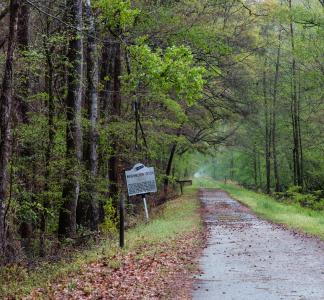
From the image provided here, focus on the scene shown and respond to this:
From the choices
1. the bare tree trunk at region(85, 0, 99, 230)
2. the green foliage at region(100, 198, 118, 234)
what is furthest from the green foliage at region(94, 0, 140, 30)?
the green foliage at region(100, 198, 118, 234)

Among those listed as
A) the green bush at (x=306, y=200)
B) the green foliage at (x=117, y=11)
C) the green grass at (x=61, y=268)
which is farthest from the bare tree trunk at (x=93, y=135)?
the green bush at (x=306, y=200)

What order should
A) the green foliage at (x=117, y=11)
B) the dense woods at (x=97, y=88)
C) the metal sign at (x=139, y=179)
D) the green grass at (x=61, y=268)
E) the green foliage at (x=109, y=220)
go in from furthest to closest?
the green foliage at (x=109, y=220) < the metal sign at (x=139, y=179) < the green foliage at (x=117, y=11) < the dense woods at (x=97, y=88) < the green grass at (x=61, y=268)

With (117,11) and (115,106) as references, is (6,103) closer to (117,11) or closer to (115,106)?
(117,11)

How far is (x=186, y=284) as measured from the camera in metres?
8.97

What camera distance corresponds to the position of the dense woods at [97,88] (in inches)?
485

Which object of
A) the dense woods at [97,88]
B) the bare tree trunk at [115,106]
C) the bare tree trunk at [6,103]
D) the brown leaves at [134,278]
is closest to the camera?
the brown leaves at [134,278]

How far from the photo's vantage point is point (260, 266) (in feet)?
34.4

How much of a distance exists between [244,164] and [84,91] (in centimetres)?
4657

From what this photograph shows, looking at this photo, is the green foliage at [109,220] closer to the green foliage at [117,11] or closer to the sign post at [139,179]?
the sign post at [139,179]

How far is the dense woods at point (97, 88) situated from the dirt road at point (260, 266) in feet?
13.0

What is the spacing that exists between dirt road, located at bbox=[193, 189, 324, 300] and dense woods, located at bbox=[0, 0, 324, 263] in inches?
155

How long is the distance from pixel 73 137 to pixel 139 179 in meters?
3.47

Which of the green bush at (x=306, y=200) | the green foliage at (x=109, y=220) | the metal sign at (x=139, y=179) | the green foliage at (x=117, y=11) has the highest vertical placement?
the green foliage at (x=117, y=11)

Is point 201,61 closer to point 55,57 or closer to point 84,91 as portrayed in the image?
point 84,91
